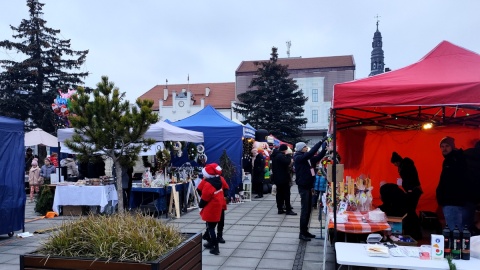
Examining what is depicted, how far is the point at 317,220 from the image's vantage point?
8289 mm

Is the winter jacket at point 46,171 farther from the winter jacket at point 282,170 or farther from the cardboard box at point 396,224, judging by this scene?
the cardboard box at point 396,224

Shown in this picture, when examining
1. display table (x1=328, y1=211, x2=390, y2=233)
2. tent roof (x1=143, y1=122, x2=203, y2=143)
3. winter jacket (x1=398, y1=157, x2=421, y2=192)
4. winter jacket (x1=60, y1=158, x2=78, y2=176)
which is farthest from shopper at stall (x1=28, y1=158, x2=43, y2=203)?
winter jacket (x1=398, y1=157, x2=421, y2=192)

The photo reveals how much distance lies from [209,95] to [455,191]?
4834 cm

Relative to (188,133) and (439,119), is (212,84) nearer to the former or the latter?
(188,133)

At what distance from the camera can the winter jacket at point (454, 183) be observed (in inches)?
169

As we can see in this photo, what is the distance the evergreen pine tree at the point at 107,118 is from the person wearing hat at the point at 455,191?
4488 millimetres

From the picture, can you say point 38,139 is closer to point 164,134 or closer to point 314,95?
point 164,134

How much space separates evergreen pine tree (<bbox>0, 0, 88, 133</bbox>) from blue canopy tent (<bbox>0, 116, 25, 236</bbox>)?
17.7 m

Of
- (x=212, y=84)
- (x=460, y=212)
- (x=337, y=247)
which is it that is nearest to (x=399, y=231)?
(x=460, y=212)

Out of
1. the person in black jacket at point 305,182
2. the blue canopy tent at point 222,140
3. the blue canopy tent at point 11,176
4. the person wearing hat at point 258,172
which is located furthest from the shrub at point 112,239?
the person wearing hat at point 258,172

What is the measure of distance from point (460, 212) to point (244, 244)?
323 cm

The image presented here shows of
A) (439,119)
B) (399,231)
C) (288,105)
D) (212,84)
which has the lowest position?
(399,231)

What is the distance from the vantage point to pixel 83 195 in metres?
8.71

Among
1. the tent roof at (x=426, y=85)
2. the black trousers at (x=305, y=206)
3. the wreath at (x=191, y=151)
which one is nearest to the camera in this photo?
the tent roof at (x=426, y=85)
